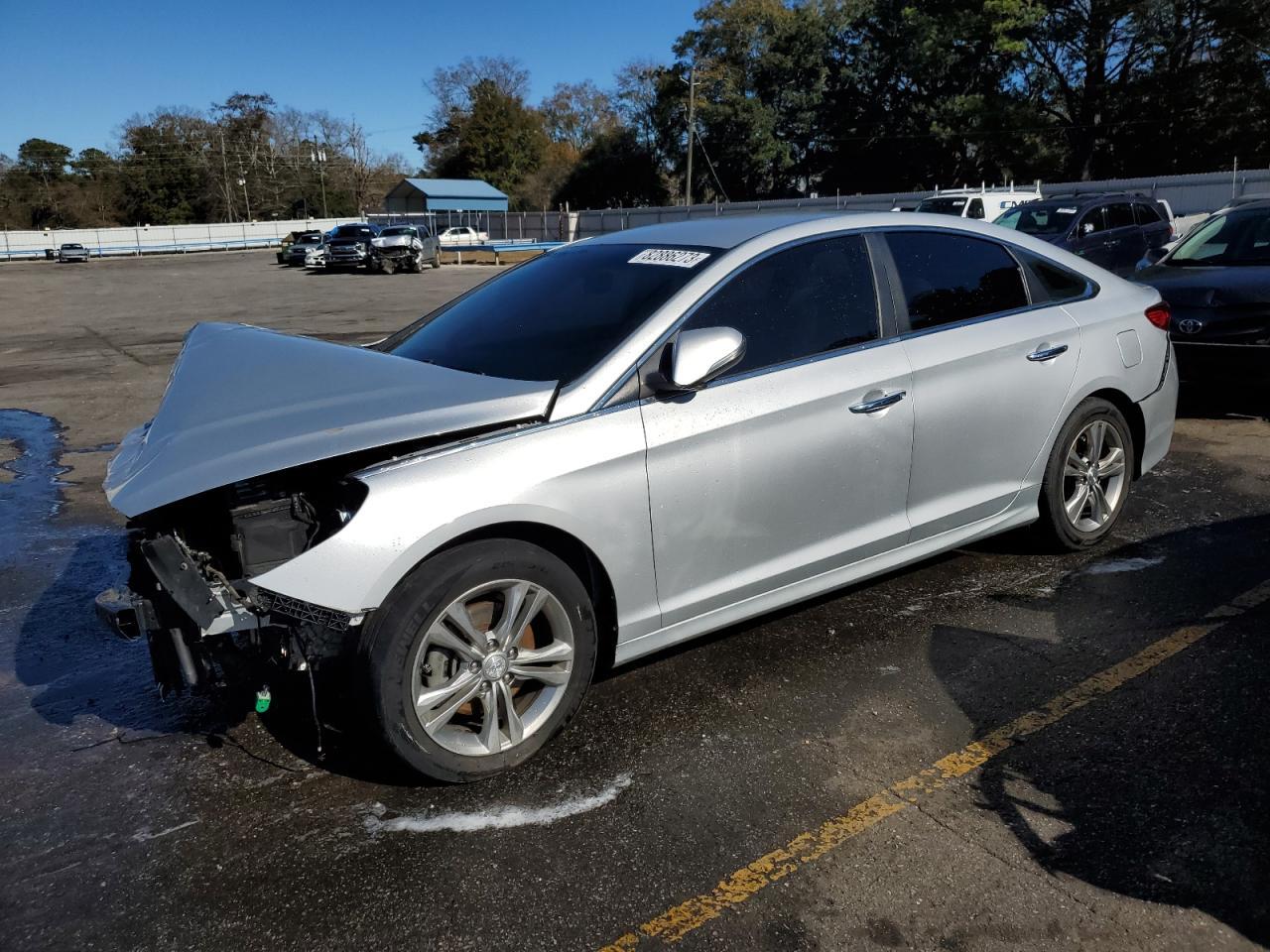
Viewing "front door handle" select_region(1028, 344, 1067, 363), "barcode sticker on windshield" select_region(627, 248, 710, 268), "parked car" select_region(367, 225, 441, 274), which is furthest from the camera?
"parked car" select_region(367, 225, 441, 274)

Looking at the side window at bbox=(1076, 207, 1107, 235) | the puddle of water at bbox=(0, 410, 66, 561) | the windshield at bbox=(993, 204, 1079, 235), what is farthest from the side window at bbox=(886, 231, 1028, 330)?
the side window at bbox=(1076, 207, 1107, 235)

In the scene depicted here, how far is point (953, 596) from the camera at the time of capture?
4602 millimetres

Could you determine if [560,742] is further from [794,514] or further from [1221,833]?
[1221,833]

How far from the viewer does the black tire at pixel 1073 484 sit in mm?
4691

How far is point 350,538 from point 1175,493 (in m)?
5.10

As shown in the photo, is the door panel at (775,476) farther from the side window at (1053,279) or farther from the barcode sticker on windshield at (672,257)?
the side window at (1053,279)

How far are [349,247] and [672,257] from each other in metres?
34.4

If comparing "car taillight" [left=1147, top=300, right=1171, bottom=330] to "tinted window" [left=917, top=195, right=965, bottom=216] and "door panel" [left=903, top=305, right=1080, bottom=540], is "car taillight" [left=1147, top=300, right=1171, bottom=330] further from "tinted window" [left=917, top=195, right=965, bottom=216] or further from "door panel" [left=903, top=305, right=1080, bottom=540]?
"tinted window" [left=917, top=195, right=965, bottom=216]

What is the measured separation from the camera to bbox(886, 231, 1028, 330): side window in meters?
4.22

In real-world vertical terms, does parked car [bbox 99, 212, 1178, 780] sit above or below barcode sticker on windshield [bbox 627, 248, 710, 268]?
below

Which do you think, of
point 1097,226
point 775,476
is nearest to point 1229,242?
point 1097,226

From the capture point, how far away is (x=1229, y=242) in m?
8.55

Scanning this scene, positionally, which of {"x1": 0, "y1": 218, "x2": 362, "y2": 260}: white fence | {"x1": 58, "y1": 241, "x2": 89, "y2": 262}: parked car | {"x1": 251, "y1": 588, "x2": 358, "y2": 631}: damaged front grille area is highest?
{"x1": 0, "y1": 218, "x2": 362, "y2": 260}: white fence

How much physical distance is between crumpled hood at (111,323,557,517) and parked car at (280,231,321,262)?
4032cm
